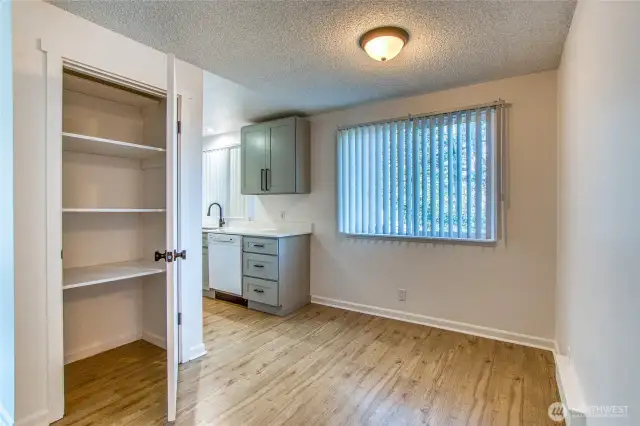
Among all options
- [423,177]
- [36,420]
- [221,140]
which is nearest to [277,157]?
[221,140]

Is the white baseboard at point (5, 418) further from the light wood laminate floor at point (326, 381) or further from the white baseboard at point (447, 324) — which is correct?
the white baseboard at point (447, 324)

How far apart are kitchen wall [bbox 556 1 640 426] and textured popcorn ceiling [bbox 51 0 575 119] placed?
33 cm

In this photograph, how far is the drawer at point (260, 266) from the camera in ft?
11.8

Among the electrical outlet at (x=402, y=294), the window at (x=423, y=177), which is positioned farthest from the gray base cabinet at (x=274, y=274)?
the electrical outlet at (x=402, y=294)

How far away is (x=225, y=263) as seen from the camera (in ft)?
13.2

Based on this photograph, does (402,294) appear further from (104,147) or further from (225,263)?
(104,147)

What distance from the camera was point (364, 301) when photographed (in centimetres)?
368

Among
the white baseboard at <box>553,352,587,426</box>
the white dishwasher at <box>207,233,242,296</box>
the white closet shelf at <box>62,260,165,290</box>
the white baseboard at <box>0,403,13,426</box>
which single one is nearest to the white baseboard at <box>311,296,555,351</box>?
the white baseboard at <box>553,352,587,426</box>

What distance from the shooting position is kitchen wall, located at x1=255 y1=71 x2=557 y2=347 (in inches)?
107

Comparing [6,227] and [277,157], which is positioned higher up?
[277,157]

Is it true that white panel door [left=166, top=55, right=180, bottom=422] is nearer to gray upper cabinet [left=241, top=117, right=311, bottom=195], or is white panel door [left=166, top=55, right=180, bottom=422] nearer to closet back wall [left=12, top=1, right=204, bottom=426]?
closet back wall [left=12, top=1, right=204, bottom=426]

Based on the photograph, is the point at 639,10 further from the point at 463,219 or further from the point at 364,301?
the point at 364,301

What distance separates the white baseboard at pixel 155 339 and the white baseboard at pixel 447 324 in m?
1.81

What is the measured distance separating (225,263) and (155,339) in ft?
4.35
